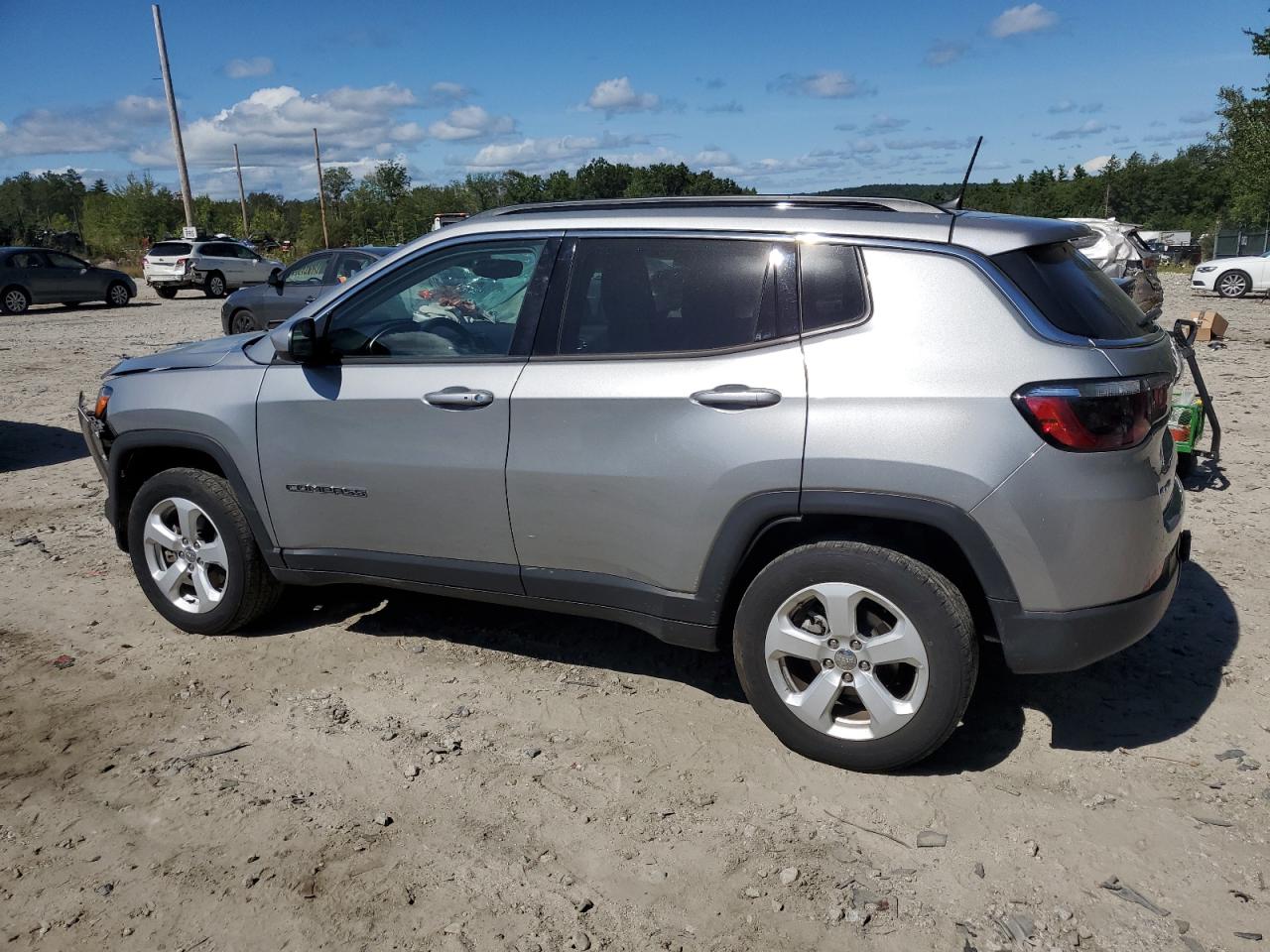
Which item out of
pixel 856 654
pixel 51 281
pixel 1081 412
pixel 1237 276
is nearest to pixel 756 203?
pixel 1081 412

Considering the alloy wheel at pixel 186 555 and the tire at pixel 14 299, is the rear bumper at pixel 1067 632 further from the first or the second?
the tire at pixel 14 299

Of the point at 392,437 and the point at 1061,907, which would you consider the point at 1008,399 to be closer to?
the point at 1061,907

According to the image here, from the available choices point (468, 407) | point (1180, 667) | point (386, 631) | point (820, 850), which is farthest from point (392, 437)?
point (1180, 667)

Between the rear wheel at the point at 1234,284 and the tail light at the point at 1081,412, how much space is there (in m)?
24.5

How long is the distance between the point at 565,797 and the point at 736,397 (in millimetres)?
1493

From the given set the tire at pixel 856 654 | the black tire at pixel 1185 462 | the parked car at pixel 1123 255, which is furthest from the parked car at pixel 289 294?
the tire at pixel 856 654

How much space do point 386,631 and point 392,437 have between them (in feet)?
4.15

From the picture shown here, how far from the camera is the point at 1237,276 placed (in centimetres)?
2375

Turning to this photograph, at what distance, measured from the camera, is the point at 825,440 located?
330 centimetres

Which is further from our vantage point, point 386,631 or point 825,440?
point 386,631

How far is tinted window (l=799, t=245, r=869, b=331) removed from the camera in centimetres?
338

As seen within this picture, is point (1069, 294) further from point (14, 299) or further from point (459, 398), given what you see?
point (14, 299)

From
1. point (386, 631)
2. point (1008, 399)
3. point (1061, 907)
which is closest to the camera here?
point (1061, 907)

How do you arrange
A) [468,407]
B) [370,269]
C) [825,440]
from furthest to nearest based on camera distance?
[370,269]
[468,407]
[825,440]
